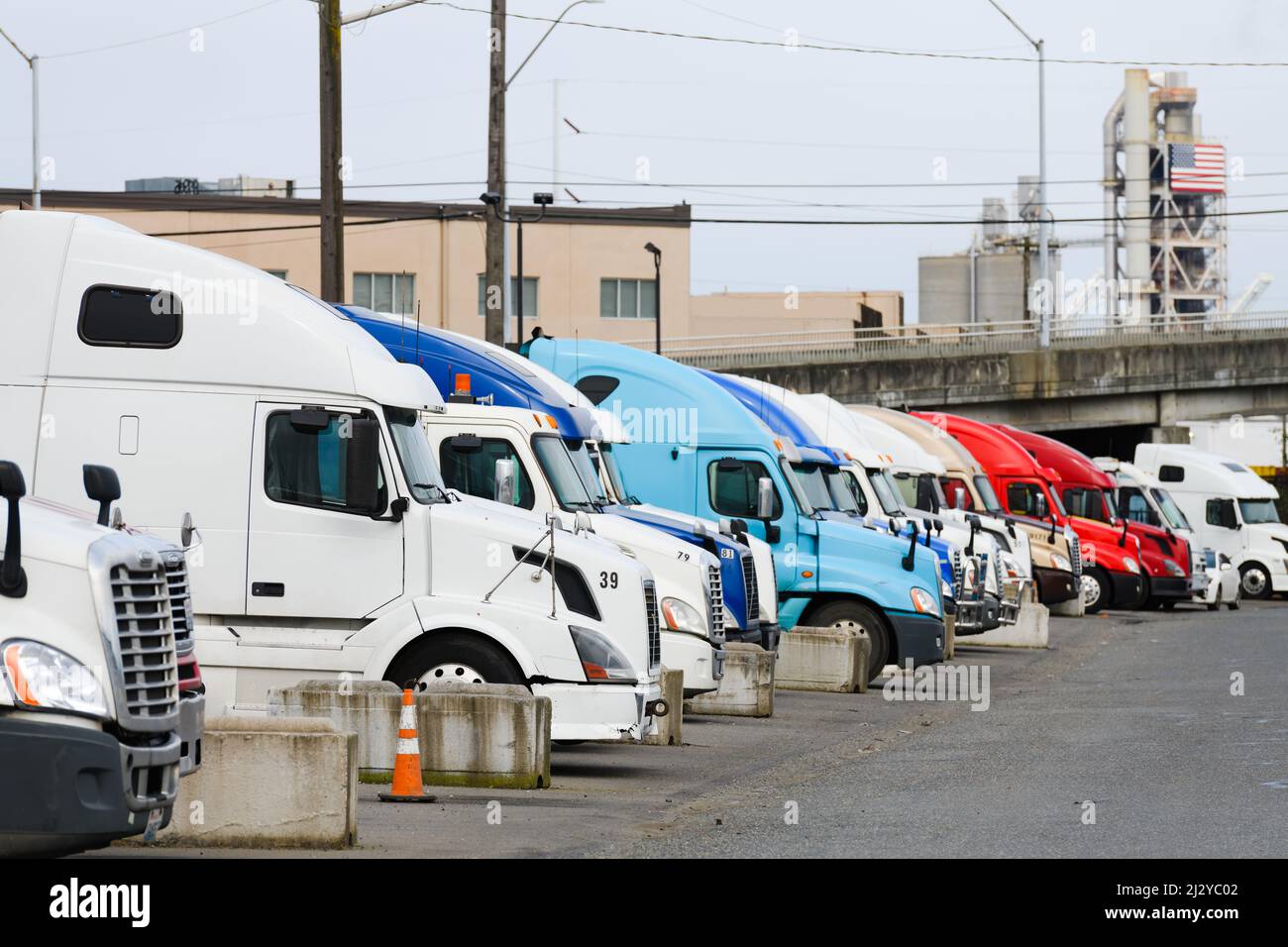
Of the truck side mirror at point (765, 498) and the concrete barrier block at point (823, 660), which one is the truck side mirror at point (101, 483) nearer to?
the truck side mirror at point (765, 498)

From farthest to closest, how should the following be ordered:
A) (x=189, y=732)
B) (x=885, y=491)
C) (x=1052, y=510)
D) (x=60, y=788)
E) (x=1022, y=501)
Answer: (x=1022, y=501), (x=1052, y=510), (x=885, y=491), (x=189, y=732), (x=60, y=788)

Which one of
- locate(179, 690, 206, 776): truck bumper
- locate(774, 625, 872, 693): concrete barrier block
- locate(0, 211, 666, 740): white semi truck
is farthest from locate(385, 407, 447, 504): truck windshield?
locate(774, 625, 872, 693): concrete barrier block

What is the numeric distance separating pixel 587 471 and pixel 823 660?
17.4 feet

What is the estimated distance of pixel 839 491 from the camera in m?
23.3

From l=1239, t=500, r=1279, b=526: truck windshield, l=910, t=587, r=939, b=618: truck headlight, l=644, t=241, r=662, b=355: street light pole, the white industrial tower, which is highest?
the white industrial tower

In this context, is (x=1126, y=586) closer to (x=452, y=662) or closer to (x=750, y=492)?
(x=750, y=492)

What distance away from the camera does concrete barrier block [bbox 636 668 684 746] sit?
15.5m

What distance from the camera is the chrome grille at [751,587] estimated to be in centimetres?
1817

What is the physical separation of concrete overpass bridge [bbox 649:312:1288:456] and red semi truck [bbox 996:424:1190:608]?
17.6 metres

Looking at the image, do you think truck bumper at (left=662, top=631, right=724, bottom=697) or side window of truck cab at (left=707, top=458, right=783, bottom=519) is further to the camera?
side window of truck cab at (left=707, top=458, right=783, bottom=519)

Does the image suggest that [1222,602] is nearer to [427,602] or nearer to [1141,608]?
[1141,608]

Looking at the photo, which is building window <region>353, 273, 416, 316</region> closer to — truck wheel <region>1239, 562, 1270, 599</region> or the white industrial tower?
truck wheel <region>1239, 562, 1270, 599</region>

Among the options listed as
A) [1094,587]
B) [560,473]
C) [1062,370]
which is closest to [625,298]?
[1062,370]
